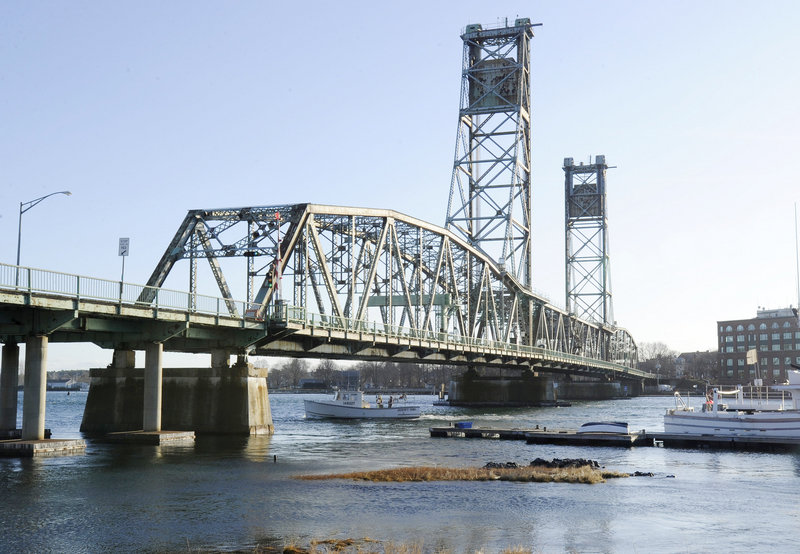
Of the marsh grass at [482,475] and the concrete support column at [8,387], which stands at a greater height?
the concrete support column at [8,387]

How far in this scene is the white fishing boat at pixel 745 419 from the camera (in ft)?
204

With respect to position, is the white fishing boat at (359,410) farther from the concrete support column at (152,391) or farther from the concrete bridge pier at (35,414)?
the concrete bridge pier at (35,414)

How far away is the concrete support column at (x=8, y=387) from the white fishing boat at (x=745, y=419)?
1666 inches

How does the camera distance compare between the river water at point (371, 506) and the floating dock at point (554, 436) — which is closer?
the river water at point (371, 506)

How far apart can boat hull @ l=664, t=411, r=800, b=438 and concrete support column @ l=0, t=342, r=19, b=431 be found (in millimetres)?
43334

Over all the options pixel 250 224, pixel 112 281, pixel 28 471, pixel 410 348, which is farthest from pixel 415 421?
pixel 28 471

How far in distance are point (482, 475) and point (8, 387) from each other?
29721mm

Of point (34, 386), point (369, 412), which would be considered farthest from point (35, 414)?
point (369, 412)

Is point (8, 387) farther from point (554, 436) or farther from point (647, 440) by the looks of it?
point (647, 440)

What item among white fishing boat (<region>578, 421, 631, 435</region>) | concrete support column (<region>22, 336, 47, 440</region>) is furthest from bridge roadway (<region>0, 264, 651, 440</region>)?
white fishing boat (<region>578, 421, 631, 435</region>)

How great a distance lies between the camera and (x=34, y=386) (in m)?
50.6

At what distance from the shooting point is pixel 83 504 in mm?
34656

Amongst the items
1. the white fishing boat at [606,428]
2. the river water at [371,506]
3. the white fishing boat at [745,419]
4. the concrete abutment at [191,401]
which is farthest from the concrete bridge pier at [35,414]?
the white fishing boat at [745,419]

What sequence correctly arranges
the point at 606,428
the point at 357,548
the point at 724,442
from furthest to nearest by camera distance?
1. the point at 606,428
2. the point at 724,442
3. the point at 357,548
